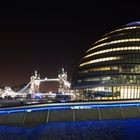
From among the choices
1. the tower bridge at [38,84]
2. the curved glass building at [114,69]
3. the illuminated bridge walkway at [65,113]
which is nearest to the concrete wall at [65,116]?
the illuminated bridge walkway at [65,113]

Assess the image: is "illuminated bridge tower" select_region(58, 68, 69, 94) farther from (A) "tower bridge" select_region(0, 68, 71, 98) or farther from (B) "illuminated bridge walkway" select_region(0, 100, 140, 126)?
(B) "illuminated bridge walkway" select_region(0, 100, 140, 126)

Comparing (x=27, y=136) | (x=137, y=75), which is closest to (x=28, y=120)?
(x=27, y=136)

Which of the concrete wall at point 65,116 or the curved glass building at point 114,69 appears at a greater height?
the curved glass building at point 114,69

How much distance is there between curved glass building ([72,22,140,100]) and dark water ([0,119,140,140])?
60898 mm

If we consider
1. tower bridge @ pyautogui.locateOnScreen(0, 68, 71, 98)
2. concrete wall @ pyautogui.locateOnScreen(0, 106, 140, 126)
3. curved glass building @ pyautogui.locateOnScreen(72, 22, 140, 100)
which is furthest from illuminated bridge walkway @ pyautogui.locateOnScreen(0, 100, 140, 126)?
tower bridge @ pyautogui.locateOnScreen(0, 68, 71, 98)

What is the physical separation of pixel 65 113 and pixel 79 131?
4.84 metres

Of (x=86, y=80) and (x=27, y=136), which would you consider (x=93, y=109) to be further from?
(x=86, y=80)

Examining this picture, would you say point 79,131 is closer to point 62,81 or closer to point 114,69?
point 114,69

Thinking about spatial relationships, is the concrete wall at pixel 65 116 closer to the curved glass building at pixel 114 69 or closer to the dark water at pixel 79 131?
the dark water at pixel 79 131

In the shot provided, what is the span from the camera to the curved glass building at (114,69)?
83062 millimetres

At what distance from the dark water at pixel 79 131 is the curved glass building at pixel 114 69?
60.9 metres

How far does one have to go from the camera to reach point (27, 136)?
1986 centimetres

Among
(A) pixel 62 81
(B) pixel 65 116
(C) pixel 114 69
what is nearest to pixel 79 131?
(B) pixel 65 116

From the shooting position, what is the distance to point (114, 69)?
3312 inches
